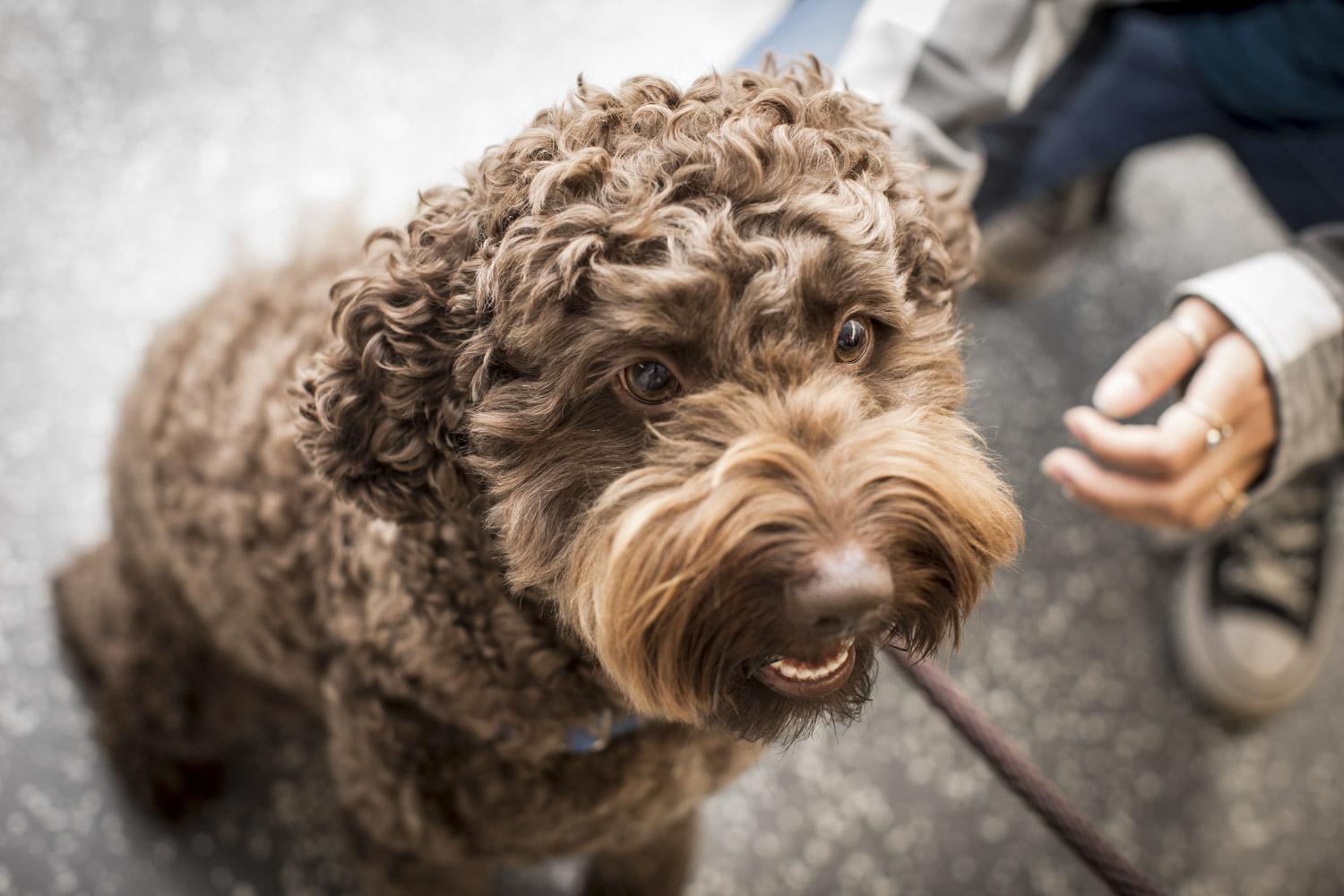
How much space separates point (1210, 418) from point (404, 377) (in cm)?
85

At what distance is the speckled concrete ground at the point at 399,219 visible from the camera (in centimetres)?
154

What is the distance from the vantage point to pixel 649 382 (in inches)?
31.3

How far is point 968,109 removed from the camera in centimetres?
127

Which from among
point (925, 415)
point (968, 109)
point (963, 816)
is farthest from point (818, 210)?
point (963, 816)

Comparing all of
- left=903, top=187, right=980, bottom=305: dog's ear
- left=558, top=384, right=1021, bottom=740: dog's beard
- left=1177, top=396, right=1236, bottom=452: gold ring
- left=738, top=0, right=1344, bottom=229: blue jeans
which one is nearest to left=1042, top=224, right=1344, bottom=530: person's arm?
left=1177, top=396, right=1236, bottom=452: gold ring

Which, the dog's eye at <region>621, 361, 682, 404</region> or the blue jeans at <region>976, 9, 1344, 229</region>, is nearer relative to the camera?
the dog's eye at <region>621, 361, 682, 404</region>

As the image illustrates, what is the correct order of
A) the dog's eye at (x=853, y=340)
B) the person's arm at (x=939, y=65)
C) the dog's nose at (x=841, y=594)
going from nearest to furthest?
the dog's nose at (x=841, y=594)
the dog's eye at (x=853, y=340)
the person's arm at (x=939, y=65)

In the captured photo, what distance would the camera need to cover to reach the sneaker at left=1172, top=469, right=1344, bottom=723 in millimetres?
1677

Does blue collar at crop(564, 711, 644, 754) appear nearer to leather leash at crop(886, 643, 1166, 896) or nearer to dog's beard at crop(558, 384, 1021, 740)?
dog's beard at crop(558, 384, 1021, 740)

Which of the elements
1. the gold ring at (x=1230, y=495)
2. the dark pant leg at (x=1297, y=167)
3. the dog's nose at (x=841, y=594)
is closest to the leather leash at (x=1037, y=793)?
the dog's nose at (x=841, y=594)

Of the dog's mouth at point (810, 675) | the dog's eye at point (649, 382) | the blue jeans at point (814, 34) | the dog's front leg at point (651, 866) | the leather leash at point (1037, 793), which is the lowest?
the dog's front leg at point (651, 866)

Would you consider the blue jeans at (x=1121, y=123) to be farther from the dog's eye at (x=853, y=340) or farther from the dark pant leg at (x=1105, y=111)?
the dog's eye at (x=853, y=340)

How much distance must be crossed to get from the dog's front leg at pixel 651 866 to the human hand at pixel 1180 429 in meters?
0.65

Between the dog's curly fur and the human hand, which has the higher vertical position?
the dog's curly fur
